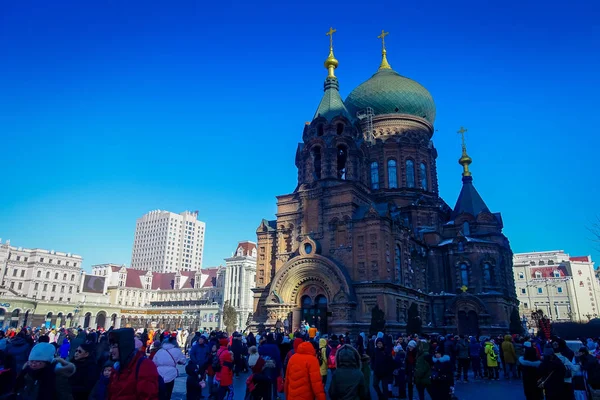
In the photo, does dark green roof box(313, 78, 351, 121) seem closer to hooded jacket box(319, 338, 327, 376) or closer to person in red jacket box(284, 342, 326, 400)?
hooded jacket box(319, 338, 327, 376)

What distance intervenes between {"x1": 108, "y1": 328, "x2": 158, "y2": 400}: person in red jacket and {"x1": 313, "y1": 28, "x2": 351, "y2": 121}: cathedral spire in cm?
3149

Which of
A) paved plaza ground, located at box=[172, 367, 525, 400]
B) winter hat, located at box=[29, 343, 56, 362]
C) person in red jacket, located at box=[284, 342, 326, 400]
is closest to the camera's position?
winter hat, located at box=[29, 343, 56, 362]

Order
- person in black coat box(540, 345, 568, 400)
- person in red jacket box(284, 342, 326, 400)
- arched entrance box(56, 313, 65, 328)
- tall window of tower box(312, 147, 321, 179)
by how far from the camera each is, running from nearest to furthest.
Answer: person in red jacket box(284, 342, 326, 400), person in black coat box(540, 345, 568, 400), tall window of tower box(312, 147, 321, 179), arched entrance box(56, 313, 65, 328)

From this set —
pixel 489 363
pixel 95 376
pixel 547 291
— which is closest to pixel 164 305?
pixel 547 291

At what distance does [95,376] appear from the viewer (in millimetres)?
6418

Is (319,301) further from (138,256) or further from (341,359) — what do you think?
(138,256)

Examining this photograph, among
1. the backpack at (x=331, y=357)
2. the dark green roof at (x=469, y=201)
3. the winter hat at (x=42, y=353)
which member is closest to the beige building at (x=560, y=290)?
the dark green roof at (x=469, y=201)

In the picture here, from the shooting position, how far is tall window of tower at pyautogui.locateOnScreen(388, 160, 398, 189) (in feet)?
146

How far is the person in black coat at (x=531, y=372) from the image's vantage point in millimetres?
10547

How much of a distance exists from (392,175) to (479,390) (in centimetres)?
3036

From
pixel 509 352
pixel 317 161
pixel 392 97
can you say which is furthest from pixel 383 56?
pixel 509 352

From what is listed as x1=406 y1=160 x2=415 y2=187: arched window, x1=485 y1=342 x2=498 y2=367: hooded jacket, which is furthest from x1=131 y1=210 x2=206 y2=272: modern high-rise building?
x1=485 y1=342 x2=498 y2=367: hooded jacket

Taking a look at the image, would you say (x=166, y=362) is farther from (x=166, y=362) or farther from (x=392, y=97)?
(x=392, y=97)

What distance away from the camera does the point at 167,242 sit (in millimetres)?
144750
